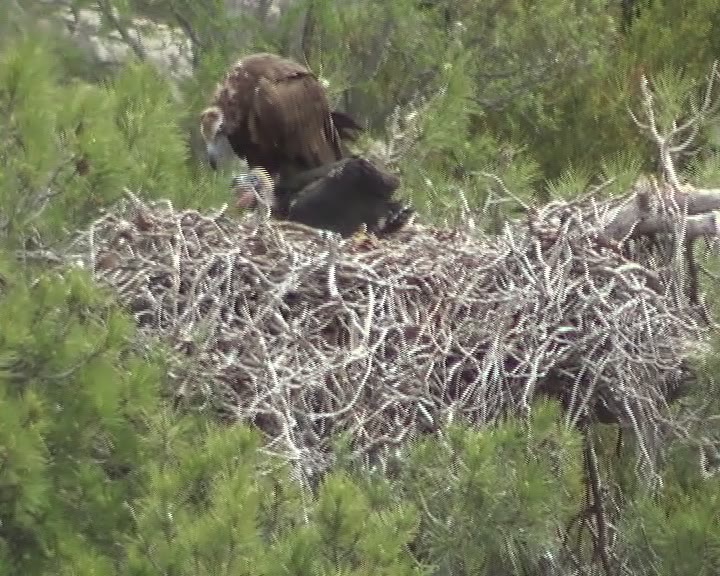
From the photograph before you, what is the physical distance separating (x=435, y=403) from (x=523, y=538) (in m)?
0.39

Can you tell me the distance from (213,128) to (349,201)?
1.57 ft

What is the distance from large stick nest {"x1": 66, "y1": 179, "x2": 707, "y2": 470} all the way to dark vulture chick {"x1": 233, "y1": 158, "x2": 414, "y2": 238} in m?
0.53

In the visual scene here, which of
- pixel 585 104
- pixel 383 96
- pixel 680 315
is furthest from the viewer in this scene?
pixel 585 104

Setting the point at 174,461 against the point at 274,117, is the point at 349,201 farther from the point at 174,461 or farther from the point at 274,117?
the point at 174,461

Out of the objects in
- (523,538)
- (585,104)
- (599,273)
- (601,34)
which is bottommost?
A: (585,104)

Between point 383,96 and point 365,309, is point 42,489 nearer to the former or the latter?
point 365,309

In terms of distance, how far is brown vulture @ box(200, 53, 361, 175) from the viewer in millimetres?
4145

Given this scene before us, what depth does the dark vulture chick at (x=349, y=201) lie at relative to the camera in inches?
158

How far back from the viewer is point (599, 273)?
334cm

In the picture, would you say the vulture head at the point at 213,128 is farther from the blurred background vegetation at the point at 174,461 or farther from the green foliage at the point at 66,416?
the green foliage at the point at 66,416

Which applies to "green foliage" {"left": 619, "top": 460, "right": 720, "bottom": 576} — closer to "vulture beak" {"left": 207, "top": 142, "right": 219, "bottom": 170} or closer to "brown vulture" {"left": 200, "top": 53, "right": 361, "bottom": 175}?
"brown vulture" {"left": 200, "top": 53, "right": 361, "bottom": 175}

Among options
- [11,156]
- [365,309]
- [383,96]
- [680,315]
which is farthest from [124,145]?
[383,96]

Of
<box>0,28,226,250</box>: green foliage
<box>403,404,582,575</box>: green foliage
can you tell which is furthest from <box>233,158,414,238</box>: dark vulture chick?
<box>403,404,582,575</box>: green foliage

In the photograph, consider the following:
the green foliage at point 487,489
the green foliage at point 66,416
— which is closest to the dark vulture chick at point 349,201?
the green foliage at point 487,489
